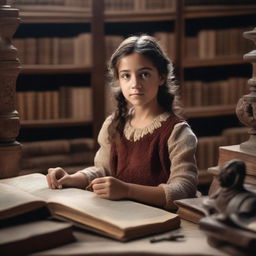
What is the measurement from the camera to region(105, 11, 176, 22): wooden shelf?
13.5 feet

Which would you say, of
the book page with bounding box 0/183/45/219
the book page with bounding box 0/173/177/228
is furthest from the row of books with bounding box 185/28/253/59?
the book page with bounding box 0/183/45/219

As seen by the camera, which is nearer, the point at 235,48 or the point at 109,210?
the point at 109,210

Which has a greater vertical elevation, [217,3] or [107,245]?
[217,3]

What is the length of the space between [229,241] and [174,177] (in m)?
0.59

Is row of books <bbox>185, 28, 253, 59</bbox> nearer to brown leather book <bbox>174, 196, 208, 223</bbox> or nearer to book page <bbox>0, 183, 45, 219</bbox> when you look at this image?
brown leather book <bbox>174, 196, 208, 223</bbox>

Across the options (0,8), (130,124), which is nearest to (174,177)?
(130,124)

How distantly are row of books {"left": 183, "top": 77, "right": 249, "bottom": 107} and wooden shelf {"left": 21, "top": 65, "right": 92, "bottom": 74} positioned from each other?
803 millimetres

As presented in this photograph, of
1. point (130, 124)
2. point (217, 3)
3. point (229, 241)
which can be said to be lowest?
point (229, 241)

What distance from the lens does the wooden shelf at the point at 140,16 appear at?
412 cm

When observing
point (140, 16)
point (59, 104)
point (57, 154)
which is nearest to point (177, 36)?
point (140, 16)

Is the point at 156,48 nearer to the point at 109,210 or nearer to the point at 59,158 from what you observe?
the point at 109,210

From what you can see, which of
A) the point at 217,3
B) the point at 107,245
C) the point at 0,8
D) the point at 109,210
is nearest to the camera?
the point at 107,245

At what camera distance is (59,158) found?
4.07 meters

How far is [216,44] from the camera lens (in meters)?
4.42
